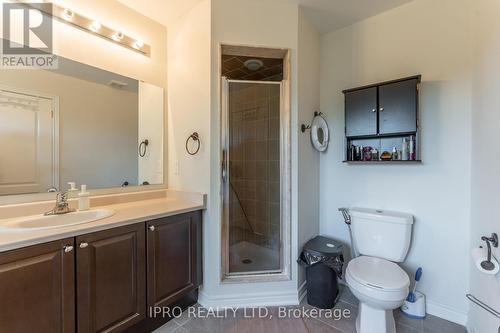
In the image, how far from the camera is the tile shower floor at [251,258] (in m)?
2.07

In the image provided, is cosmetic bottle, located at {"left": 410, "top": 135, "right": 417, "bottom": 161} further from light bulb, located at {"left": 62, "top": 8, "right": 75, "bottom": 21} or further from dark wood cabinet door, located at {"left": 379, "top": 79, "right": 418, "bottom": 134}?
light bulb, located at {"left": 62, "top": 8, "right": 75, "bottom": 21}

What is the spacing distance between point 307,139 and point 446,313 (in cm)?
175

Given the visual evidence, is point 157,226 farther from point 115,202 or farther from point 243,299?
point 243,299

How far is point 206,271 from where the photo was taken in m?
1.93

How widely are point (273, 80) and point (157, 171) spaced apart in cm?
143

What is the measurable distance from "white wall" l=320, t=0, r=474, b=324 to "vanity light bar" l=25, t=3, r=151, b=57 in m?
2.03

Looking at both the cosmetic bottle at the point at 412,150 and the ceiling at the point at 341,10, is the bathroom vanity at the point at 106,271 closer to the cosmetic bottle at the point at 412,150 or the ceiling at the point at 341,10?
the cosmetic bottle at the point at 412,150

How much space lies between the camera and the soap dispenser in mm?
1624

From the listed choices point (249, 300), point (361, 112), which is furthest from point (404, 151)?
point (249, 300)

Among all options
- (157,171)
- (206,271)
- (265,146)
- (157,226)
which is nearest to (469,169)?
(265,146)

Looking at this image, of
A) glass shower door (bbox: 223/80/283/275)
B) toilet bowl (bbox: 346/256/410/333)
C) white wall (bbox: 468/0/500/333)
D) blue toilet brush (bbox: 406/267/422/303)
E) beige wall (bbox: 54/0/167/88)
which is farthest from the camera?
glass shower door (bbox: 223/80/283/275)

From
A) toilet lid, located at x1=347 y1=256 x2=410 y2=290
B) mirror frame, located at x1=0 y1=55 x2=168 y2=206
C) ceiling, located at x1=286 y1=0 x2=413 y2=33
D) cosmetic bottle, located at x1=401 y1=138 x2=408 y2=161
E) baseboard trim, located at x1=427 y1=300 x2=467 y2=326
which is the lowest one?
baseboard trim, located at x1=427 y1=300 x2=467 y2=326

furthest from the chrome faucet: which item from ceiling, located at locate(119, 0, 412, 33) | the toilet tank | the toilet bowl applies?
the toilet tank

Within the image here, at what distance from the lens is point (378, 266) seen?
5.52 ft
